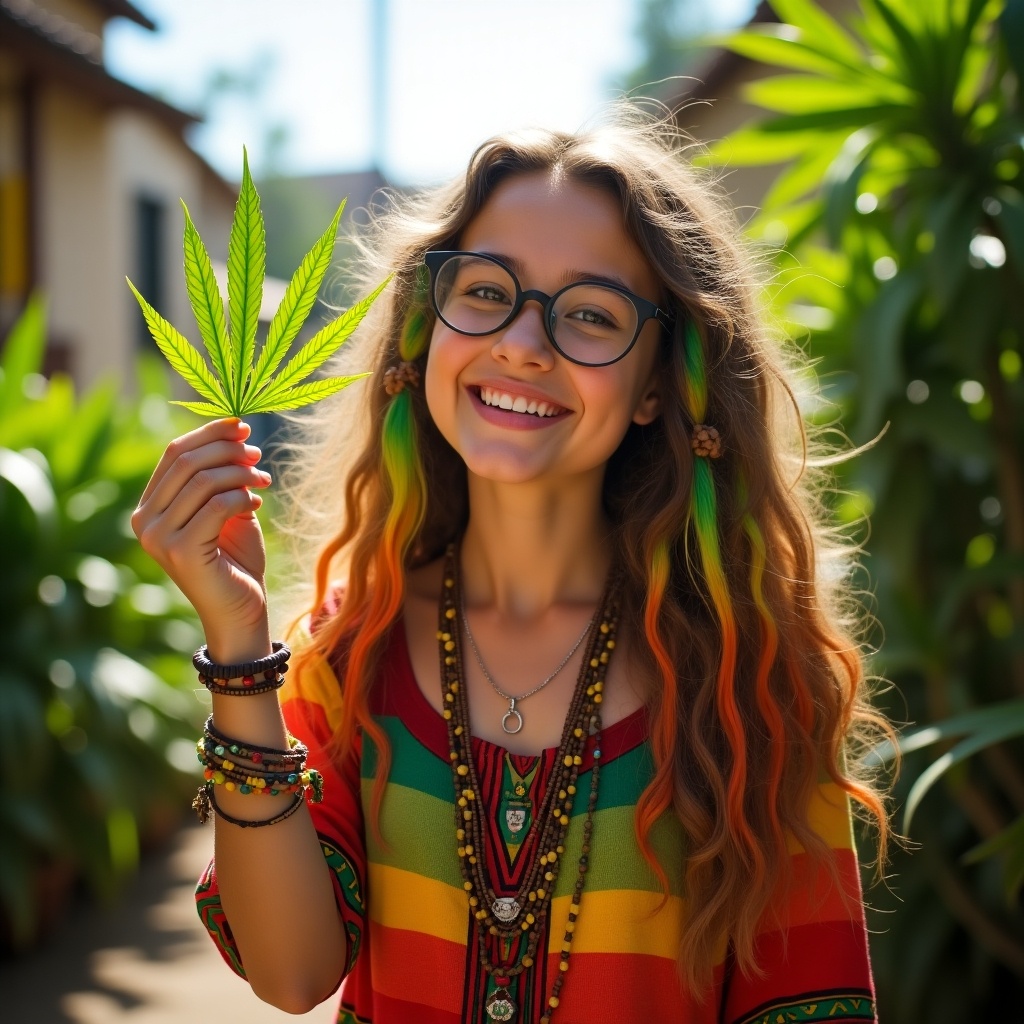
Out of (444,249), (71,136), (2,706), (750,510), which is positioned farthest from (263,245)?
(71,136)

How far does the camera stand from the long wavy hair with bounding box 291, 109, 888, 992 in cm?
171

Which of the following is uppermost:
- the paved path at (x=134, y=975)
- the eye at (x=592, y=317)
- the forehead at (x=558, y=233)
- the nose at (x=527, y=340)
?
the forehead at (x=558, y=233)

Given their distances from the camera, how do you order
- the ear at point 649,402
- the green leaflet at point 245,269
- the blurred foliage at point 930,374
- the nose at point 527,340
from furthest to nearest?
1. the blurred foliage at point 930,374
2. the ear at point 649,402
3. the nose at point 527,340
4. the green leaflet at point 245,269

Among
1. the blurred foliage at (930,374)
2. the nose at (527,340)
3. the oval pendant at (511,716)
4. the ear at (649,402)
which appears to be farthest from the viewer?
the blurred foliage at (930,374)

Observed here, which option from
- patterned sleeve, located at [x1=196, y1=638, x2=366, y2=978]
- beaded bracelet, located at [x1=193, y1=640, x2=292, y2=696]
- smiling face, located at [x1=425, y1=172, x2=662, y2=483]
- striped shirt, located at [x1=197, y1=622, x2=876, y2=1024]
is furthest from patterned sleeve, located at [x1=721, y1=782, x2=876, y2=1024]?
beaded bracelet, located at [x1=193, y1=640, x2=292, y2=696]

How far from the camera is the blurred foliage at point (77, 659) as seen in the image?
4.07 metres

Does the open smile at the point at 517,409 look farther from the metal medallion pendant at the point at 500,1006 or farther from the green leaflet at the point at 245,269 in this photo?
the metal medallion pendant at the point at 500,1006

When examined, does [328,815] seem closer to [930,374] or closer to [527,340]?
[527,340]

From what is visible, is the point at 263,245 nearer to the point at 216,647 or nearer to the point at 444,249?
the point at 216,647

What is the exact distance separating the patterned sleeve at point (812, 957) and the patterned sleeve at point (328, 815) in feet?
1.84

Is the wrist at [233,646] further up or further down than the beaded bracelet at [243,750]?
further up

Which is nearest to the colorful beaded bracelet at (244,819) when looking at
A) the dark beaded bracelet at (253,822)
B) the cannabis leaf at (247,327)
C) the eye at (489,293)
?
the dark beaded bracelet at (253,822)

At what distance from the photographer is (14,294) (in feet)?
34.0

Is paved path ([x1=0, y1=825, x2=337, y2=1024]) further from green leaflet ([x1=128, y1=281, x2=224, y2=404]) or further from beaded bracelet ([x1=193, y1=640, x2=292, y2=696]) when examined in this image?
green leaflet ([x1=128, y1=281, x2=224, y2=404])
